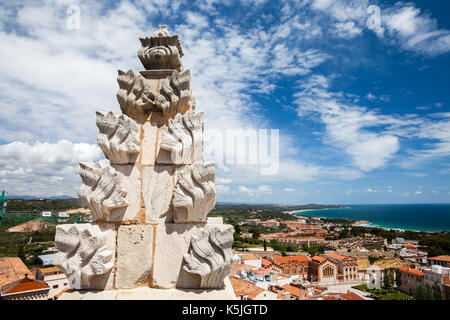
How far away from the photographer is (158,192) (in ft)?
10.6

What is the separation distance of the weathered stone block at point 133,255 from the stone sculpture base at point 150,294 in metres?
0.12

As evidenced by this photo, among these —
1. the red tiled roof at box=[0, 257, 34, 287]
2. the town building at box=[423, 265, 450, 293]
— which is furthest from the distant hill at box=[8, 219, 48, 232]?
the town building at box=[423, 265, 450, 293]

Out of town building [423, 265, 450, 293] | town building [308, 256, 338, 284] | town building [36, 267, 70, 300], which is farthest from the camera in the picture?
town building [308, 256, 338, 284]

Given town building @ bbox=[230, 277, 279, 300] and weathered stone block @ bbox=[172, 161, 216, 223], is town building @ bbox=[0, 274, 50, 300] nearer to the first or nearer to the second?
town building @ bbox=[230, 277, 279, 300]

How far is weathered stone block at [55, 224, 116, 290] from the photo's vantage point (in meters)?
2.92

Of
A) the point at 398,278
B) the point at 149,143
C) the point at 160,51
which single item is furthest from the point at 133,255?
the point at 398,278

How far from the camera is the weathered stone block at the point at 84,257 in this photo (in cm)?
292

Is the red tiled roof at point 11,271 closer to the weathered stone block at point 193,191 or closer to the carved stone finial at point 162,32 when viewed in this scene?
the weathered stone block at point 193,191

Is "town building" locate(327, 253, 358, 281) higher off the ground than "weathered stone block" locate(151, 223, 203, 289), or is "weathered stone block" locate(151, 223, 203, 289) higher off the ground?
"weathered stone block" locate(151, 223, 203, 289)

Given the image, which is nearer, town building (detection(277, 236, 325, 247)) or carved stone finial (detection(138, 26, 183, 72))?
carved stone finial (detection(138, 26, 183, 72))

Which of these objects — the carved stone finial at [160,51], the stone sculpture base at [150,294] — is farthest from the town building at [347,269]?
the carved stone finial at [160,51]

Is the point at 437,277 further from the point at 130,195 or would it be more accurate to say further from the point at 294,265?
the point at 130,195

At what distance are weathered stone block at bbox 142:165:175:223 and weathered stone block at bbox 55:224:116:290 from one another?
1.95 feet

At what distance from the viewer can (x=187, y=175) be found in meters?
3.07
